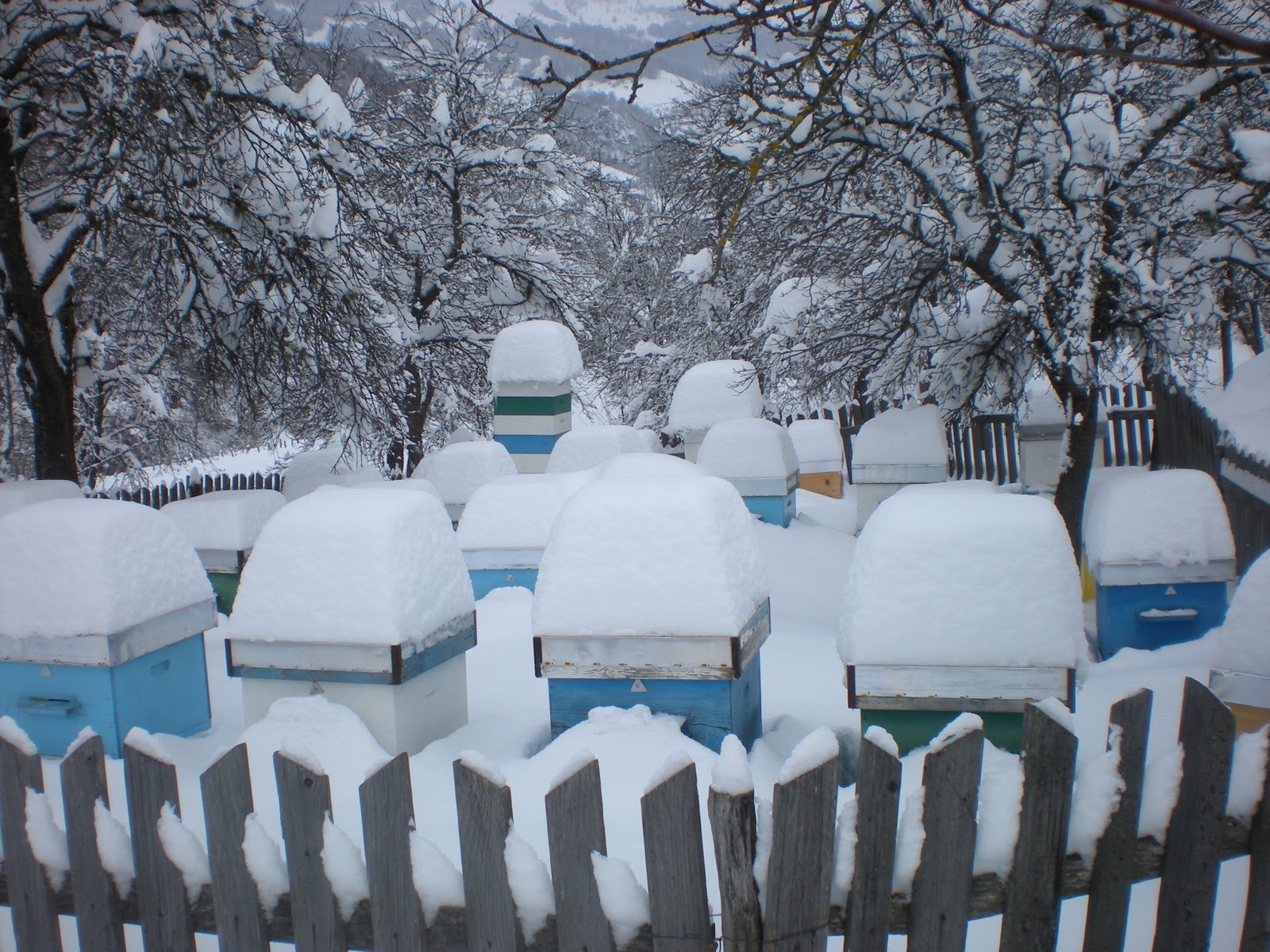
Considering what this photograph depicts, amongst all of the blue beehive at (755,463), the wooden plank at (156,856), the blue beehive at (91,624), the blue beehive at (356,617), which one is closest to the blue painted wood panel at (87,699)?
the blue beehive at (91,624)

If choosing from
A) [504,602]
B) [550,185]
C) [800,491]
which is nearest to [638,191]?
[550,185]

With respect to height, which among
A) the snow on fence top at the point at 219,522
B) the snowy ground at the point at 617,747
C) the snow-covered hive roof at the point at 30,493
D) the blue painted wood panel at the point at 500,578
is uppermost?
the snow-covered hive roof at the point at 30,493

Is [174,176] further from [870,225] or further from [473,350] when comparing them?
[473,350]

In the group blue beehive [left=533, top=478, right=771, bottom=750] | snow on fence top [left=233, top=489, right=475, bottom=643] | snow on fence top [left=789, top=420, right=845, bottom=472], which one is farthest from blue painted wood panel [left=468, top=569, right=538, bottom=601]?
snow on fence top [left=789, top=420, right=845, bottom=472]

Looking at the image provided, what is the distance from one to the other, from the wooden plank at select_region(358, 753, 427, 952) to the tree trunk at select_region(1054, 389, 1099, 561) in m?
5.98

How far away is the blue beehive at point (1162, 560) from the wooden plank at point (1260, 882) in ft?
9.70

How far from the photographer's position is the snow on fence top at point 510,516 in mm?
6219

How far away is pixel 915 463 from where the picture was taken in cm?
864

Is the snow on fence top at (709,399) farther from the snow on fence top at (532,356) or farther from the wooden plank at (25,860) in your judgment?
the wooden plank at (25,860)

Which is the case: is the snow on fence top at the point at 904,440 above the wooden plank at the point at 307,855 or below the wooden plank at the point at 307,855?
above

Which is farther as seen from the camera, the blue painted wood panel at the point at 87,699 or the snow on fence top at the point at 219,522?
the snow on fence top at the point at 219,522

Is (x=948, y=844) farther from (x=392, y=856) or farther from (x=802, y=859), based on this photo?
(x=392, y=856)

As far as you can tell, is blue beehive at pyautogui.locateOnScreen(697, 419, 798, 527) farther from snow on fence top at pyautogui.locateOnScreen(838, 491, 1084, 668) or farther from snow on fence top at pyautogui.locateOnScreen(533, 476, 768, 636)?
snow on fence top at pyautogui.locateOnScreen(838, 491, 1084, 668)

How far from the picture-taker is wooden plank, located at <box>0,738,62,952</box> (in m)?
2.26
